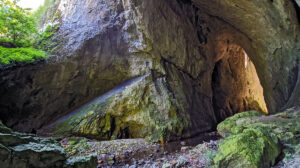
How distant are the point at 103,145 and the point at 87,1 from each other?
24.4ft

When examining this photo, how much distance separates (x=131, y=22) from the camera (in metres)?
9.29

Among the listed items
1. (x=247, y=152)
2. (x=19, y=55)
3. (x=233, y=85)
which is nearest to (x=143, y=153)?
(x=247, y=152)

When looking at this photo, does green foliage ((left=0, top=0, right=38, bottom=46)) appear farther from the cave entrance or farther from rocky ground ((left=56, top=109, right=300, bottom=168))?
the cave entrance

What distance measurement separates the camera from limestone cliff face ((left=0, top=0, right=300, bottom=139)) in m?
7.64

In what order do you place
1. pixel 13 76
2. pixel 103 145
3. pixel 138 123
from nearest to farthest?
1. pixel 103 145
2. pixel 13 76
3. pixel 138 123

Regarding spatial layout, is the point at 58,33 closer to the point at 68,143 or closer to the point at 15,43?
the point at 15,43

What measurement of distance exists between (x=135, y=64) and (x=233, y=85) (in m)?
14.7

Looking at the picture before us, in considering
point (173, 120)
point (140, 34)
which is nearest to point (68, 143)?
point (173, 120)

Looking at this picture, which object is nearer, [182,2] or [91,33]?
[91,33]

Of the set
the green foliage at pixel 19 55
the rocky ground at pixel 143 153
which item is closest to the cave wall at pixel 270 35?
the rocky ground at pixel 143 153

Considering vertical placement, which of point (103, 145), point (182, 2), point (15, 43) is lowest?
point (103, 145)

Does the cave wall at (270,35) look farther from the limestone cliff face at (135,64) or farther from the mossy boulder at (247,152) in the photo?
the mossy boulder at (247,152)

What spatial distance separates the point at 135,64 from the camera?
9.25 meters

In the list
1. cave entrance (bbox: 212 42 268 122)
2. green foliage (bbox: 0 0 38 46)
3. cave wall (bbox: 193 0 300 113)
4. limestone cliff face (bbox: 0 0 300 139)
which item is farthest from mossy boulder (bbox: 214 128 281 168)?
cave entrance (bbox: 212 42 268 122)
